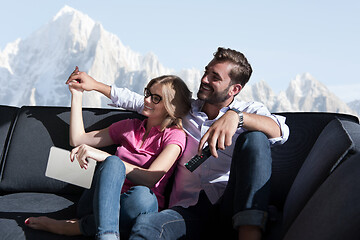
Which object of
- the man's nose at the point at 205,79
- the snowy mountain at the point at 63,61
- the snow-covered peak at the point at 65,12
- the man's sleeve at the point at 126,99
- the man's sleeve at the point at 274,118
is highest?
the snow-covered peak at the point at 65,12

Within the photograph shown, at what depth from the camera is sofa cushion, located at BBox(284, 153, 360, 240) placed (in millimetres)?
958

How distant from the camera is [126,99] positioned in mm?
2059

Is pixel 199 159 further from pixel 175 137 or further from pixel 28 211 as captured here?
pixel 28 211

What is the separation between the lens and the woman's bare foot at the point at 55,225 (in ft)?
5.30

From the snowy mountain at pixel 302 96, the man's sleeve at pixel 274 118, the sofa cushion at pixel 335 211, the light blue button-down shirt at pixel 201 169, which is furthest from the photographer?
the snowy mountain at pixel 302 96

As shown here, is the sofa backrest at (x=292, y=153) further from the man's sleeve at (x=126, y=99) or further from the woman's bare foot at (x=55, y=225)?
the woman's bare foot at (x=55, y=225)

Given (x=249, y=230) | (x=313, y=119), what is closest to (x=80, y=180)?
(x=249, y=230)

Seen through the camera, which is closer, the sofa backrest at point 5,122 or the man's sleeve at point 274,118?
the man's sleeve at point 274,118

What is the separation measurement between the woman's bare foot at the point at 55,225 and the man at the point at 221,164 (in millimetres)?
325

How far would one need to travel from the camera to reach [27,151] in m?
2.22

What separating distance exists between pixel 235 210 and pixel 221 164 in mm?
469

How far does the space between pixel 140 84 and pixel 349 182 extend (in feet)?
95.4

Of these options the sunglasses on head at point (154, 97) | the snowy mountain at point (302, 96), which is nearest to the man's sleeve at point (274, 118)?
the sunglasses on head at point (154, 97)

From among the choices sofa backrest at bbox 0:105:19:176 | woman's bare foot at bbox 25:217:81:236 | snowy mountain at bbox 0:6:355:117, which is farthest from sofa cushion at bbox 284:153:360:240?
snowy mountain at bbox 0:6:355:117
